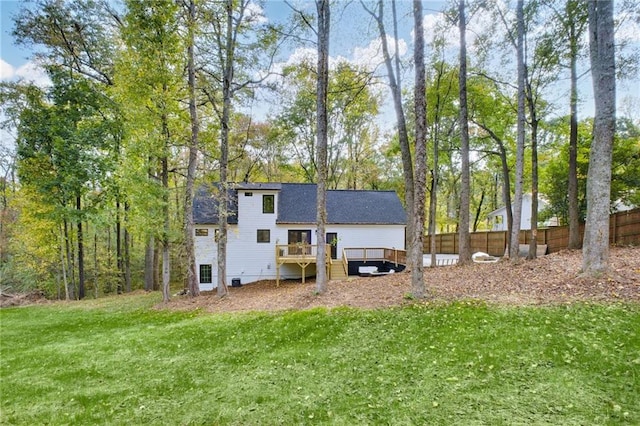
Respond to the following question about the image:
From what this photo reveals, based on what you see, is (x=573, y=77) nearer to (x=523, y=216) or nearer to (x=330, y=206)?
(x=330, y=206)

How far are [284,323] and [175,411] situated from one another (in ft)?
9.66

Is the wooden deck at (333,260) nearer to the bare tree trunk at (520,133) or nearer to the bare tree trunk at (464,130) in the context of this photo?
the bare tree trunk at (464,130)

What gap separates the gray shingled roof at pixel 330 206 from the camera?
53.5 ft

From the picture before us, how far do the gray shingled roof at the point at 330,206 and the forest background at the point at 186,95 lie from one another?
9.50 ft

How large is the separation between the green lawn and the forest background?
531 cm

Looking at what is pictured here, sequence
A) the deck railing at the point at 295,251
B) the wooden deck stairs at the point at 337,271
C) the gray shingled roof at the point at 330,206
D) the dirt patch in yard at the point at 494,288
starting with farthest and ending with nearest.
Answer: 1. the gray shingled roof at the point at 330,206
2. the wooden deck stairs at the point at 337,271
3. the deck railing at the point at 295,251
4. the dirt patch in yard at the point at 494,288

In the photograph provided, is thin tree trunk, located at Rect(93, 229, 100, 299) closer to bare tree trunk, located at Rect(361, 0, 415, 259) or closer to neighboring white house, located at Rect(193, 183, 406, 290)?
neighboring white house, located at Rect(193, 183, 406, 290)

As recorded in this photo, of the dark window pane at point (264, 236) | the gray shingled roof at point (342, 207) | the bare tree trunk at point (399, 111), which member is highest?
the bare tree trunk at point (399, 111)

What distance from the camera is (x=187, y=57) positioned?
973 cm

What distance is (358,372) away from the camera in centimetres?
415

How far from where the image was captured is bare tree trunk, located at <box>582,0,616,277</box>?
572 centimetres

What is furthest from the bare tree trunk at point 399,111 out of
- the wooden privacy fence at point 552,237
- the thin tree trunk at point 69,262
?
the thin tree trunk at point 69,262

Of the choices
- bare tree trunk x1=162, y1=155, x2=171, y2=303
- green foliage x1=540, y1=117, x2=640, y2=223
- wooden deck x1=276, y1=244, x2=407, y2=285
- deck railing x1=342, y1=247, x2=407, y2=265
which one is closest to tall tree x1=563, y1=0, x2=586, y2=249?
green foliage x1=540, y1=117, x2=640, y2=223

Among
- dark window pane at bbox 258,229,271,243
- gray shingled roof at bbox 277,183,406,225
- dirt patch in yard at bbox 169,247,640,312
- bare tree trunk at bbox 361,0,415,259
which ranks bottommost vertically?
dirt patch in yard at bbox 169,247,640,312
